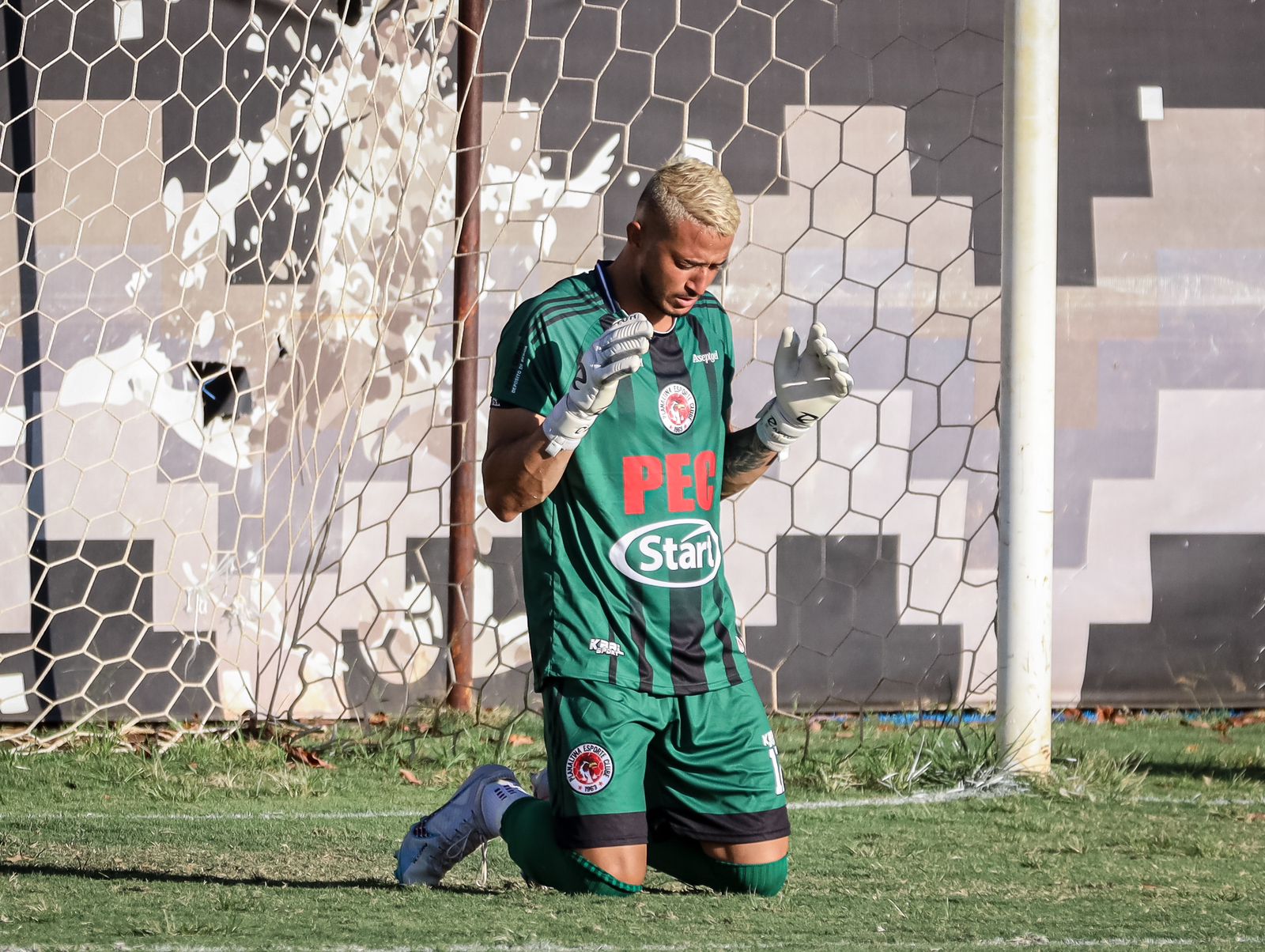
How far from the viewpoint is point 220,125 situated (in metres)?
4.49

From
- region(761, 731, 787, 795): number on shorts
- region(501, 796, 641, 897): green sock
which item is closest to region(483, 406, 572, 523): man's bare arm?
region(501, 796, 641, 897): green sock

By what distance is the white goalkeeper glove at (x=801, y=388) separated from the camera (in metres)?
2.77

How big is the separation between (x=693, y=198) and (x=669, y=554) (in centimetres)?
63

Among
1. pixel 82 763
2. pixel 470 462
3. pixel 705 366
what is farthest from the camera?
pixel 470 462

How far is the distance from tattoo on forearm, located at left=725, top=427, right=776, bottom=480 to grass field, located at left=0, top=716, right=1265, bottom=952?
788 mm

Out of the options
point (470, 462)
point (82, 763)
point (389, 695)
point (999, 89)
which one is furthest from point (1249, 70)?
point (82, 763)

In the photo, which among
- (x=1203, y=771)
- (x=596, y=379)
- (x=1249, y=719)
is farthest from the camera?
(x=1249, y=719)

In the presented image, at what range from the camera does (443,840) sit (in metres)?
2.65

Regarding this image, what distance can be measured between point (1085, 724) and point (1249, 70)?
213 centimetres

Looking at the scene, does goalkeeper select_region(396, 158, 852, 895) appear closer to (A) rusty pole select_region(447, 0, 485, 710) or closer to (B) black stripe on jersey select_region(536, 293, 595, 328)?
(B) black stripe on jersey select_region(536, 293, 595, 328)

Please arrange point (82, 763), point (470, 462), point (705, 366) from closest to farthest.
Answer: point (705, 366), point (82, 763), point (470, 462)

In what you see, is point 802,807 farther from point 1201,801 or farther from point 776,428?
point 776,428

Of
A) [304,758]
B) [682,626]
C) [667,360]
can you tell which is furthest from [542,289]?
[682,626]

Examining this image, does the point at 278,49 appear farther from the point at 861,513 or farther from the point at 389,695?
the point at 861,513
